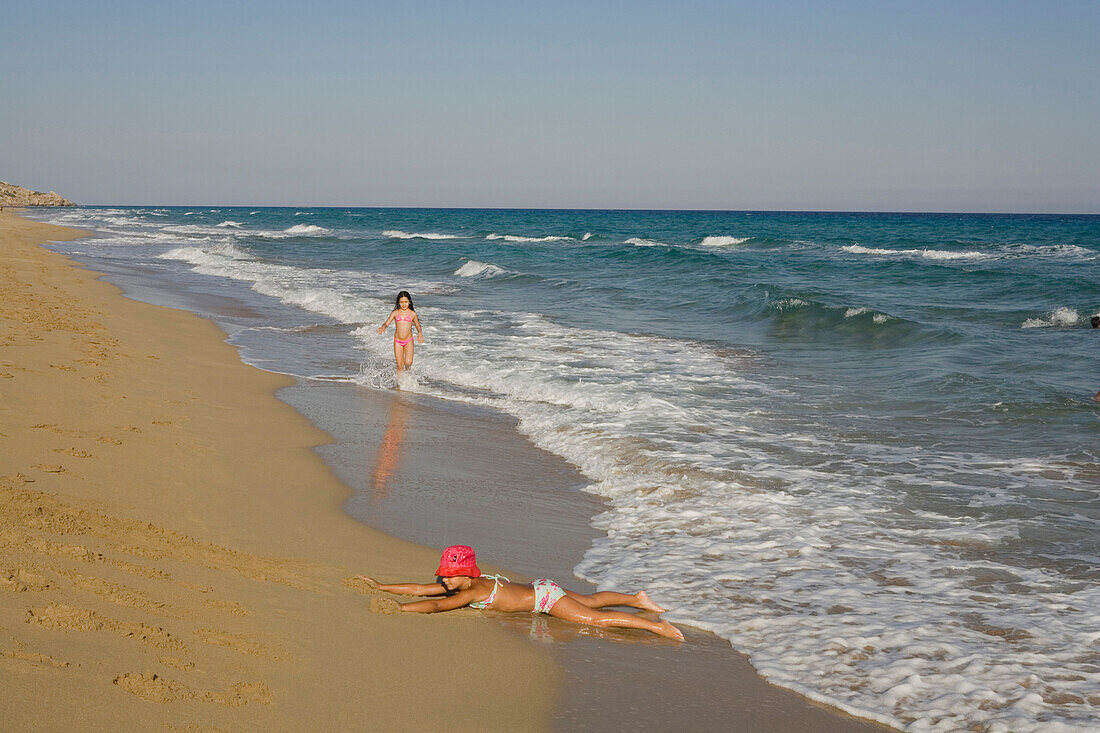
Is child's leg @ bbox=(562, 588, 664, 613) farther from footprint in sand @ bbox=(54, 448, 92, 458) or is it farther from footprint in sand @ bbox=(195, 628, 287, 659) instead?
footprint in sand @ bbox=(54, 448, 92, 458)

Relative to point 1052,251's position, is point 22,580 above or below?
below

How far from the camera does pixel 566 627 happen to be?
184 inches

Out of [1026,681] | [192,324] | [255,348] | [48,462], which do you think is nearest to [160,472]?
[48,462]

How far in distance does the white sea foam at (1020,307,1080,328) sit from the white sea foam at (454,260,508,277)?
16.1m

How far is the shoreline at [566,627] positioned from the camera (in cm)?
381

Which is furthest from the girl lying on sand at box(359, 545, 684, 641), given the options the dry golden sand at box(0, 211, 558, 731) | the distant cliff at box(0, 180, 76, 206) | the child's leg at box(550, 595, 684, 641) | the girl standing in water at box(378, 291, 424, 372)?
the distant cliff at box(0, 180, 76, 206)

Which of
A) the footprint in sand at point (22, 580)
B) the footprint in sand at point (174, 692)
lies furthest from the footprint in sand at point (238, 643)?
the footprint in sand at point (22, 580)

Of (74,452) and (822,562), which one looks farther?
(74,452)

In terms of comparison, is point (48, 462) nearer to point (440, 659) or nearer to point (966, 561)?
point (440, 659)

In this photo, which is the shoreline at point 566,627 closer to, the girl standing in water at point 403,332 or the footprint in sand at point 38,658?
the footprint in sand at point 38,658

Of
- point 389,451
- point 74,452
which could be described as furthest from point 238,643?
point 389,451

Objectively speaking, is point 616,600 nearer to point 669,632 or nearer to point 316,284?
point 669,632

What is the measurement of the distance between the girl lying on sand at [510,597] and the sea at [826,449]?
1.31 feet

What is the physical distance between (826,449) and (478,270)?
72.9 ft
